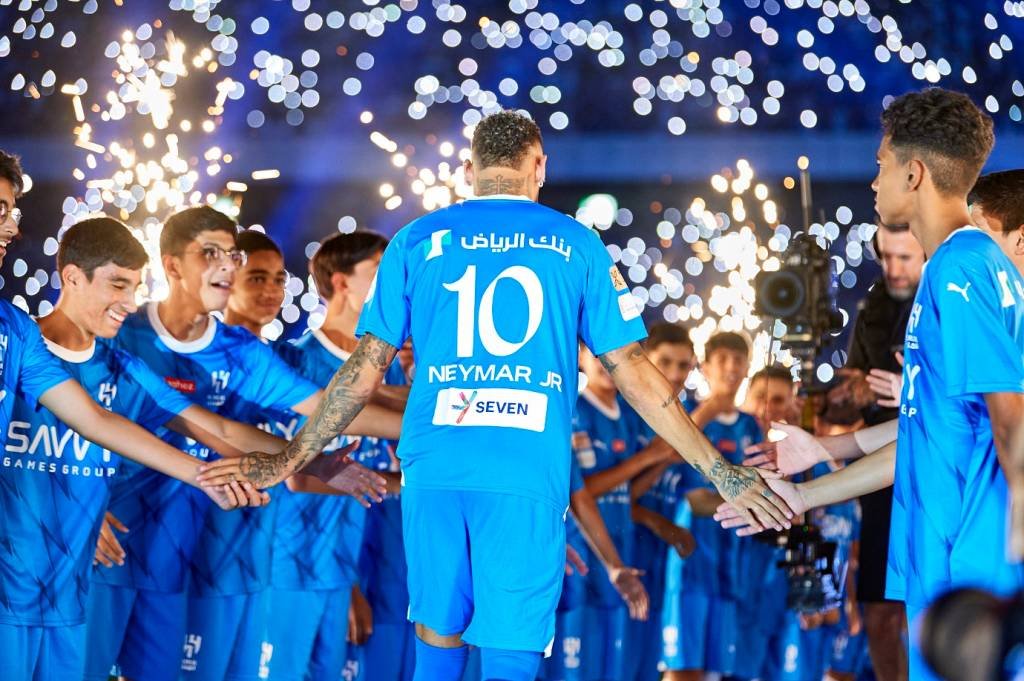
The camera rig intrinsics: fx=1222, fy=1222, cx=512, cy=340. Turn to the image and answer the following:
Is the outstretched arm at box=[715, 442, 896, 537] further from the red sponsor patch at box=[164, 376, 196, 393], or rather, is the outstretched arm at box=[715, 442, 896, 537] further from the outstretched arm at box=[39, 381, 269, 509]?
the red sponsor patch at box=[164, 376, 196, 393]

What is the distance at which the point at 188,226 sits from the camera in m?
5.39

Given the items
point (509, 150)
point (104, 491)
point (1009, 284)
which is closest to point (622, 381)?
point (509, 150)

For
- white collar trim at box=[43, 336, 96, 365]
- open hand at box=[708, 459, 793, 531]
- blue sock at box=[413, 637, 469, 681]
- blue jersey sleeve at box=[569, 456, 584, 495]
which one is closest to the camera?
blue sock at box=[413, 637, 469, 681]

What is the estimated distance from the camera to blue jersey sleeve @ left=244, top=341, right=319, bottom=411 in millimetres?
5203

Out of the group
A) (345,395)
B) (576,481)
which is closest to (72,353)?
(345,395)

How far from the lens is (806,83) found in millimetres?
14555

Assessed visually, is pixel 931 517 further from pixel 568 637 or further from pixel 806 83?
pixel 806 83

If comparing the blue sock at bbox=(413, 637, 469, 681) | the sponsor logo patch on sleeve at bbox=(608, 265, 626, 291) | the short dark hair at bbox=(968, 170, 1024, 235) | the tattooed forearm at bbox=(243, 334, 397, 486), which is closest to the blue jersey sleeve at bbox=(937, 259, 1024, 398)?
the short dark hair at bbox=(968, 170, 1024, 235)

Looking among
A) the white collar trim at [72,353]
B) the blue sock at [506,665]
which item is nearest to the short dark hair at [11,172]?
the white collar trim at [72,353]

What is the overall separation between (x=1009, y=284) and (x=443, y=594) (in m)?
1.74

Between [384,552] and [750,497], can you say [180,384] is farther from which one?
[750,497]

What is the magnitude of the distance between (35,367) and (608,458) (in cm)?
342


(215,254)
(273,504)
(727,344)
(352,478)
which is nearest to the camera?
(352,478)

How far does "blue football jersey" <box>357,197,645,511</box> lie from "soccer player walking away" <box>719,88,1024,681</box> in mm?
878
